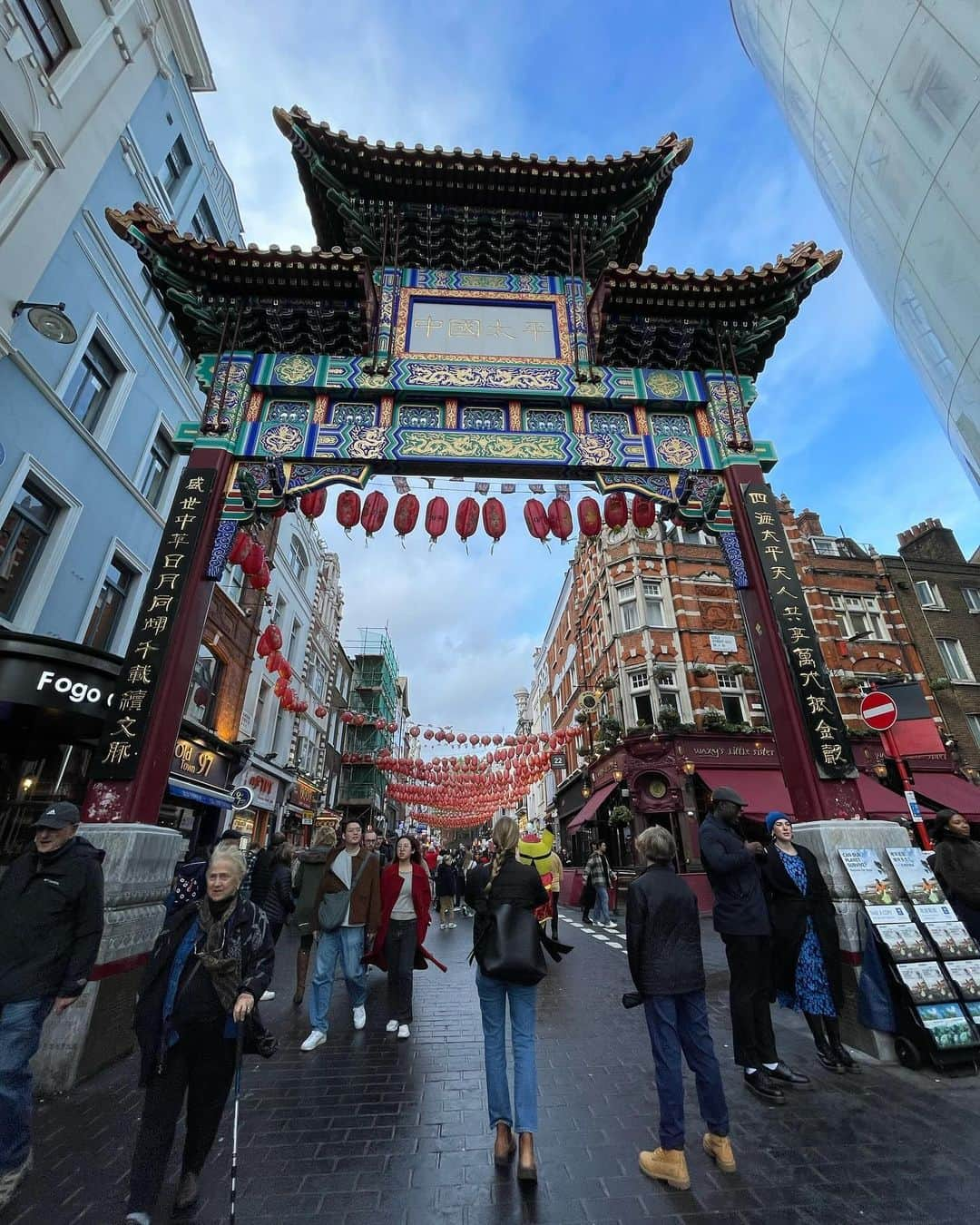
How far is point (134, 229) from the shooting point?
7527 millimetres

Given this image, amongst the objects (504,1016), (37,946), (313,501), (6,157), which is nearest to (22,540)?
(313,501)

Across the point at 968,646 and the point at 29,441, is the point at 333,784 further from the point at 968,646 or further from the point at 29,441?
the point at 968,646

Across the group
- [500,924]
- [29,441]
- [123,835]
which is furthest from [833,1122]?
[29,441]

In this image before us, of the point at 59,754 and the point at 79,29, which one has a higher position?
the point at 79,29

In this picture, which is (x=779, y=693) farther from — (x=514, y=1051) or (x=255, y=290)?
(x=255, y=290)

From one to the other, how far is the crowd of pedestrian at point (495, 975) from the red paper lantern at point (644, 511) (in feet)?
14.1

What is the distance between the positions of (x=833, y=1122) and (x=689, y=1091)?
96cm

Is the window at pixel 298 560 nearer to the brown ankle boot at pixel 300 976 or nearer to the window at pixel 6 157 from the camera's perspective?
the window at pixel 6 157

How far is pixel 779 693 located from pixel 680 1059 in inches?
176

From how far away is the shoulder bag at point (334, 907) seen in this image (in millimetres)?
5727

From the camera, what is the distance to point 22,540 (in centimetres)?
892

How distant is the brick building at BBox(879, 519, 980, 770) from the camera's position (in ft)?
65.8

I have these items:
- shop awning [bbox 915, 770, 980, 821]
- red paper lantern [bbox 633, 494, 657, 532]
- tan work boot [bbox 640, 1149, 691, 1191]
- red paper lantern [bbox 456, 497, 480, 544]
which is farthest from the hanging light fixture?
shop awning [bbox 915, 770, 980, 821]

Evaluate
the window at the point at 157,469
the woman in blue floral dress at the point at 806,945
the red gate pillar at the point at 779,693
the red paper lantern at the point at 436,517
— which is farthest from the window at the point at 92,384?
the woman in blue floral dress at the point at 806,945
